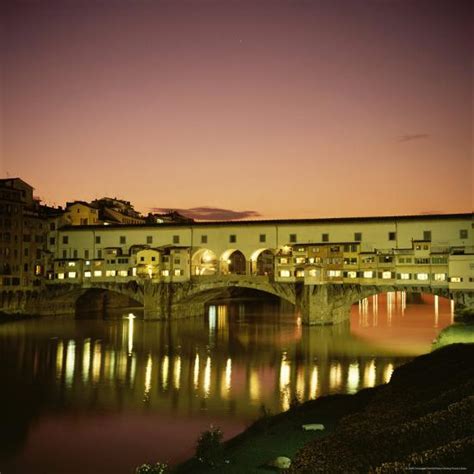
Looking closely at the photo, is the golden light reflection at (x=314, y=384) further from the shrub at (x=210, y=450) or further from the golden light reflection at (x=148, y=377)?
the shrub at (x=210, y=450)

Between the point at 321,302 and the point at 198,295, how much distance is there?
16.1 meters

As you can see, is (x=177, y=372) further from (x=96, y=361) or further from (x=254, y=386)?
(x=96, y=361)

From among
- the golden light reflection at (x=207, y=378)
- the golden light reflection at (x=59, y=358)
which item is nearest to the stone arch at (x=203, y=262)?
the golden light reflection at (x=59, y=358)

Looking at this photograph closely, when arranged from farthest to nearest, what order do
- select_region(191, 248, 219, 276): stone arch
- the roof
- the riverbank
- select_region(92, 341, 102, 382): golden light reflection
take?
select_region(191, 248, 219, 276): stone arch, the roof, select_region(92, 341, 102, 382): golden light reflection, the riverbank

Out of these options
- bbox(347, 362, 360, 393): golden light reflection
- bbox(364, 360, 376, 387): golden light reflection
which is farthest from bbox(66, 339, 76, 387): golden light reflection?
bbox(364, 360, 376, 387): golden light reflection

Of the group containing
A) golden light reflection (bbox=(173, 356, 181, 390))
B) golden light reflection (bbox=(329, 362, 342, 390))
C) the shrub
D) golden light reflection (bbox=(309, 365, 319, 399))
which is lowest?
golden light reflection (bbox=(173, 356, 181, 390))

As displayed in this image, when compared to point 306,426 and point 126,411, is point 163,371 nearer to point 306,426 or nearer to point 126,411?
point 126,411

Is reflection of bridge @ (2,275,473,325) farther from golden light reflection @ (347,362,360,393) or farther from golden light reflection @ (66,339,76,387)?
golden light reflection @ (347,362,360,393)

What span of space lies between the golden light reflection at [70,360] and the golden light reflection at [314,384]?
536 inches

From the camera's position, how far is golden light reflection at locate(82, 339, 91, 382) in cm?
3344

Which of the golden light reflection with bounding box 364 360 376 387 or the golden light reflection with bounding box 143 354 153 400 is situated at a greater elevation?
the golden light reflection with bounding box 364 360 376 387

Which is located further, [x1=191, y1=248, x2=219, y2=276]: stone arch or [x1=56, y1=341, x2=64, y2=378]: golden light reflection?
[x1=191, y1=248, x2=219, y2=276]: stone arch

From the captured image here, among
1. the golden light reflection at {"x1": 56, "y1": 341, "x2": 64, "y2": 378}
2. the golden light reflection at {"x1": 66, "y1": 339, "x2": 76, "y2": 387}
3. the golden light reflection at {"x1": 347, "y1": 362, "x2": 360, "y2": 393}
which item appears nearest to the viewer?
the golden light reflection at {"x1": 347, "y1": 362, "x2": 360, "y2": 393}

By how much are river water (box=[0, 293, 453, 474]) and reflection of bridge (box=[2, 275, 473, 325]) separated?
2.30 meters
